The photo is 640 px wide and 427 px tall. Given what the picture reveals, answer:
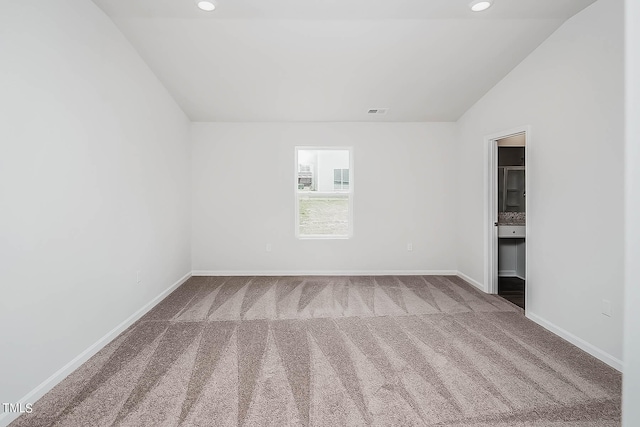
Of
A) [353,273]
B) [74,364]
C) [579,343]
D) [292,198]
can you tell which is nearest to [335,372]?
[74,364]

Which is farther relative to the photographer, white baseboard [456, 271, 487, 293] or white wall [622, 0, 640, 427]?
white baseboard [456, 271, 487, 293]

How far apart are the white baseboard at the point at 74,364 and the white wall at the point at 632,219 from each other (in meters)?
2.77

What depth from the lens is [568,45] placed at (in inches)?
113

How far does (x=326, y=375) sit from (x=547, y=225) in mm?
2560

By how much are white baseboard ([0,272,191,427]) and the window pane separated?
243 cm

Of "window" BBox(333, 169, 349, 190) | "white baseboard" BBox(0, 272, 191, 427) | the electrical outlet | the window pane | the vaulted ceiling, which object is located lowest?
"white baseboard" BBox(0, 272, 191, 427)

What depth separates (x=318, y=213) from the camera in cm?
523

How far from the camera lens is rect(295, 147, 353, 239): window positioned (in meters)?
5.16

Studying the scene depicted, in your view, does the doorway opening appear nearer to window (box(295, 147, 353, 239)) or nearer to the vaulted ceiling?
the vaulted ceiling

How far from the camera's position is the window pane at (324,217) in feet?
17.1

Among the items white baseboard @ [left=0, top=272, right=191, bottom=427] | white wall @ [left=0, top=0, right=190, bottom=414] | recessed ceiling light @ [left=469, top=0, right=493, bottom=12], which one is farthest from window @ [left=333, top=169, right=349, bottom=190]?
white baseboard @ [left=0, top=272, right=191, bottom=427]

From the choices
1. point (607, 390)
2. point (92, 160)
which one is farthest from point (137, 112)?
point (607, 390)

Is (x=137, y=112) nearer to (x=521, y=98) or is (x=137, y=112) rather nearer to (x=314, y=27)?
(x=314, y=27)

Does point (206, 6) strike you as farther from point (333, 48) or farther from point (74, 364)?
point (74, 364)
